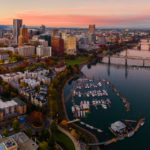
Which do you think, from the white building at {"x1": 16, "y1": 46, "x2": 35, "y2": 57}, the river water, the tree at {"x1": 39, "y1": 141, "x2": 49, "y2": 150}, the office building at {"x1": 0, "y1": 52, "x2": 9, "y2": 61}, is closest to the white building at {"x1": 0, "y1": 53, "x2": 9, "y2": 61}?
the office building at {"x1": 0, "y1": 52, "x2": 9, "y2": 61}

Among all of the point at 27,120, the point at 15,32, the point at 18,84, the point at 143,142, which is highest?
the point at 15,32

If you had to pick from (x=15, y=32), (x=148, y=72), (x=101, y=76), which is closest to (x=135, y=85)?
(x=101, y=76)

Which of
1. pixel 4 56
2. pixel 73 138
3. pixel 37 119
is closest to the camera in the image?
pixel 73 138

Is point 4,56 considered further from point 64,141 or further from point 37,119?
point 64,141

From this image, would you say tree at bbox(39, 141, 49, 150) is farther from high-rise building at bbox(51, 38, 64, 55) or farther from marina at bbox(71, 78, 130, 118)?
high-rise building at bbox(51, 38, 64, 55)

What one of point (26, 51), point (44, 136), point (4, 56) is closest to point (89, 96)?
point (44, 136)

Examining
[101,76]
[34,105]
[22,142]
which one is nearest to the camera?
[22,142]

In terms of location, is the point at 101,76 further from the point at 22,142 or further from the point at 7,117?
the point at 22,142

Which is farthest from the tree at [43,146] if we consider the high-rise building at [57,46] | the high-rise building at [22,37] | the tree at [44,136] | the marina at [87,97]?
the high-rise building at [22,37]
